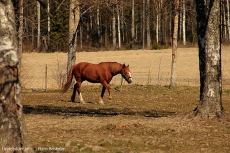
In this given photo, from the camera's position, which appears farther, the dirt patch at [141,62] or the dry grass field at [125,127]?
the dirt patch at [141,62]

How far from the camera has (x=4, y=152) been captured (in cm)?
708

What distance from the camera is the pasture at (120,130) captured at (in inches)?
353

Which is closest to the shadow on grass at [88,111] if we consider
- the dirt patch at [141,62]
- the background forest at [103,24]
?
the background forest at [103,24]

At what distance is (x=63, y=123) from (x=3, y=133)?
5.30 meters

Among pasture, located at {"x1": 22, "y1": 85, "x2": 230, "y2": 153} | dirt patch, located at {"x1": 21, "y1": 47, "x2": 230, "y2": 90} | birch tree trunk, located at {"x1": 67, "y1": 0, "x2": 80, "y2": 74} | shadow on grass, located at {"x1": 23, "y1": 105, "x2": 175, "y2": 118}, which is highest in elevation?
birch tree trunk, located at {"x1": 67, "y1": 0, "x2": 80, "y2": 74}

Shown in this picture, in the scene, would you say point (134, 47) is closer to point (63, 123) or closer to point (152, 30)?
point (152, 30)

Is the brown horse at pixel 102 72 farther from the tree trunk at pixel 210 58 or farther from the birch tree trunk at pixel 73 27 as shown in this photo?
the birch tree trunk at pixel 73 27

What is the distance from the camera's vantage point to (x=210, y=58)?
12203 mm

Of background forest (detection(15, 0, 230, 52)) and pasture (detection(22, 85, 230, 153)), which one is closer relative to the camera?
pasture (detection(22, 85, 230, 153))

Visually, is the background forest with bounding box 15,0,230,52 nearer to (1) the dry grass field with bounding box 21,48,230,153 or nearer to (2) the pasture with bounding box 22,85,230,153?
(1) the dry grass field with bounding box 21,48,230,153

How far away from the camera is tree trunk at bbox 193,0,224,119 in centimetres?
1222

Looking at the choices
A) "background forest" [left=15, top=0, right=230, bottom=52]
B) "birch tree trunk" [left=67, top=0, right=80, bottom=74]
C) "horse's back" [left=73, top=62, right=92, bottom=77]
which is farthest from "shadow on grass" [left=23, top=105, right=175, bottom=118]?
"birch tree trunk" [left=67, top=0, right=80, bottom=74]

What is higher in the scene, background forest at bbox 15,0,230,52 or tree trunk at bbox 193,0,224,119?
background forest at bbox 15,0,230,52

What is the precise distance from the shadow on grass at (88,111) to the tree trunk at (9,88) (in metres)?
7.49
